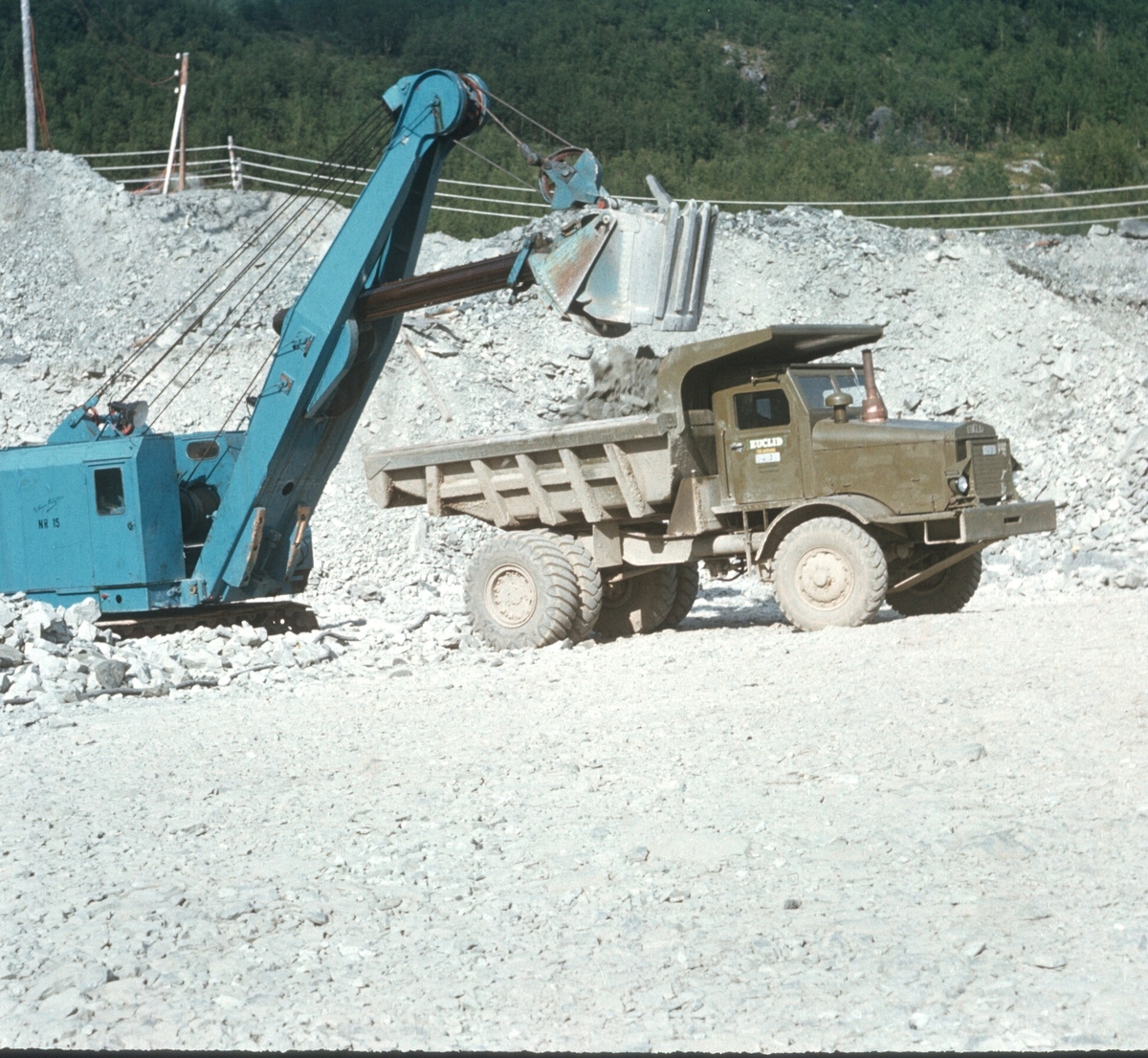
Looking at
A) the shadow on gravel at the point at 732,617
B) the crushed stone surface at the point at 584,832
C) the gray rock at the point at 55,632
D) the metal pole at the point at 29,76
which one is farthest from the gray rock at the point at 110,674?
the metal pole at the point at 29,76

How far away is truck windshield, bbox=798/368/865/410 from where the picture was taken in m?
11.6

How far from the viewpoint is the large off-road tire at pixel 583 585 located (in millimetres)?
11883

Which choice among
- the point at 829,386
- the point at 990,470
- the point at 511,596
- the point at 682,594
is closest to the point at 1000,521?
the point at 990,470

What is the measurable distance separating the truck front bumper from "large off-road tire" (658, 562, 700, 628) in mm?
2719

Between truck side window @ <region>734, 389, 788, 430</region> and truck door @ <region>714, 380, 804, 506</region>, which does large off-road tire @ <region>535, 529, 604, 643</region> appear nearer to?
truck door @ <region>714, 380, 804, 506</region>

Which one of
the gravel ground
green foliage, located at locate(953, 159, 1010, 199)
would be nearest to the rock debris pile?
the gravel ground

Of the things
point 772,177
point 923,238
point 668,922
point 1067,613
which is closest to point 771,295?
point 923,238

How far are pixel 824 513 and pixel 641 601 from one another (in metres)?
2.34

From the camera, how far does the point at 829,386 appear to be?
11.8m

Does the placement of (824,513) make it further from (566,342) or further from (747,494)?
(566,342)

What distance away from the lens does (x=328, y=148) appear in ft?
147

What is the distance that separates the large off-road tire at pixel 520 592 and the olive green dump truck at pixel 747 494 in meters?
0.01

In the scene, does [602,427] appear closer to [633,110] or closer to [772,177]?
[772,177]

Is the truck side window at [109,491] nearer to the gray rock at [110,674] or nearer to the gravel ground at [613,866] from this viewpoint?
the gray rock at [110,674]
